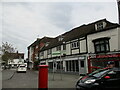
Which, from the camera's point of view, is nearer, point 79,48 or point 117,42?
point 117,42

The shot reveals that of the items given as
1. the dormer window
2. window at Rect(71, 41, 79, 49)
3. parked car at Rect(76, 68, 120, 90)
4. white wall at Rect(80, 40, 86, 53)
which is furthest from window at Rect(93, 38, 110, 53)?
parked car at Rect(76, 68, 120, 90)

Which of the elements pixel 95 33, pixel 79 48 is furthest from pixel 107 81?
pixel 79 48

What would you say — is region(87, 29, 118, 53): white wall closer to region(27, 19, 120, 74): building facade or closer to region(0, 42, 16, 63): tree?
region(27, 19, 120, 74): building facade

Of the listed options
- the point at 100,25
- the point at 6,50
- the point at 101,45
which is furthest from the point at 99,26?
the point at 6,50

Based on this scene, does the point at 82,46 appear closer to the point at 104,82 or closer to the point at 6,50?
the point at 104,82

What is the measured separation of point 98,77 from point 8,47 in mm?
48242

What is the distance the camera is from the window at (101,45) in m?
20.3

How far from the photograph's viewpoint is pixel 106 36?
20.4 metres

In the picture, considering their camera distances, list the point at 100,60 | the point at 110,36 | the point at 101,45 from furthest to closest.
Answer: the point at 101,45 < the point at 100,60 < the point at 110,36

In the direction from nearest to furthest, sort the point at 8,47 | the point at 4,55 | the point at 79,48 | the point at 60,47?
the point at 79,48 < the point at 60,47 < the point at 4,55 < the point at 8,47

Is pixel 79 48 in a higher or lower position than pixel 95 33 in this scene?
lower

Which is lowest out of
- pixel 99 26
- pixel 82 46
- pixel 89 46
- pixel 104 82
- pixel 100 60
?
pixel 104 82

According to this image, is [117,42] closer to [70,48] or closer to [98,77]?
[70,48]

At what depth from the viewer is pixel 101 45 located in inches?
832
